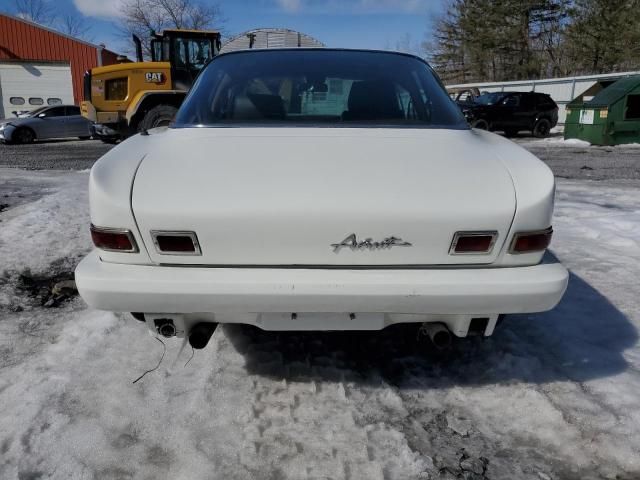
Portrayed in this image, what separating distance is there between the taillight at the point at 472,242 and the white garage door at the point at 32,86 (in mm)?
26704

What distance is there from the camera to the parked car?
1625 centimetres

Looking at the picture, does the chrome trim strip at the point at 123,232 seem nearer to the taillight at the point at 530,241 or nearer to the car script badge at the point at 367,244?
the car script badge at the point at 367,244

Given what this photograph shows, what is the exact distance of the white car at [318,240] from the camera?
1.88 meters

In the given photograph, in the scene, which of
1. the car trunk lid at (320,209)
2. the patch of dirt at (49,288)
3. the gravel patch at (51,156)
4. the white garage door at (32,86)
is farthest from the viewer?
the white garage door at (32,86)

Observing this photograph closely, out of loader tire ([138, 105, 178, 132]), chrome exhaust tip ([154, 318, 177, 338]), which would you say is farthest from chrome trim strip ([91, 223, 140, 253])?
loader tire ([138, 105, 178, 132])

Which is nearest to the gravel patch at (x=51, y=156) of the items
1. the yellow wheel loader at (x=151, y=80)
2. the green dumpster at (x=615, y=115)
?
the yellow wheel loader at (x=151, y=80)

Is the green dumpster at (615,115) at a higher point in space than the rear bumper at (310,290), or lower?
higher

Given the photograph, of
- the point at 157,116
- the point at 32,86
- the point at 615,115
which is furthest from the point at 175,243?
the point at 32,86

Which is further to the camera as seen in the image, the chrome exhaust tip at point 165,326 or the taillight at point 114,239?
the chrome exhaust tip at point 165,326

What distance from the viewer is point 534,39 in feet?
126

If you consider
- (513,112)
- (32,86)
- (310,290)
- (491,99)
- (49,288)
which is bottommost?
(49,288)

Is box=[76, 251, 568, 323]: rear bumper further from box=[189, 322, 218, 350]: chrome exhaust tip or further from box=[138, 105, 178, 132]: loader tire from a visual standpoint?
box=[138, 105, 178, 132]: loader tire

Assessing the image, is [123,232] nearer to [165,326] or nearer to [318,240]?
[165,326]

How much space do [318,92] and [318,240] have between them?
4.37 feet
